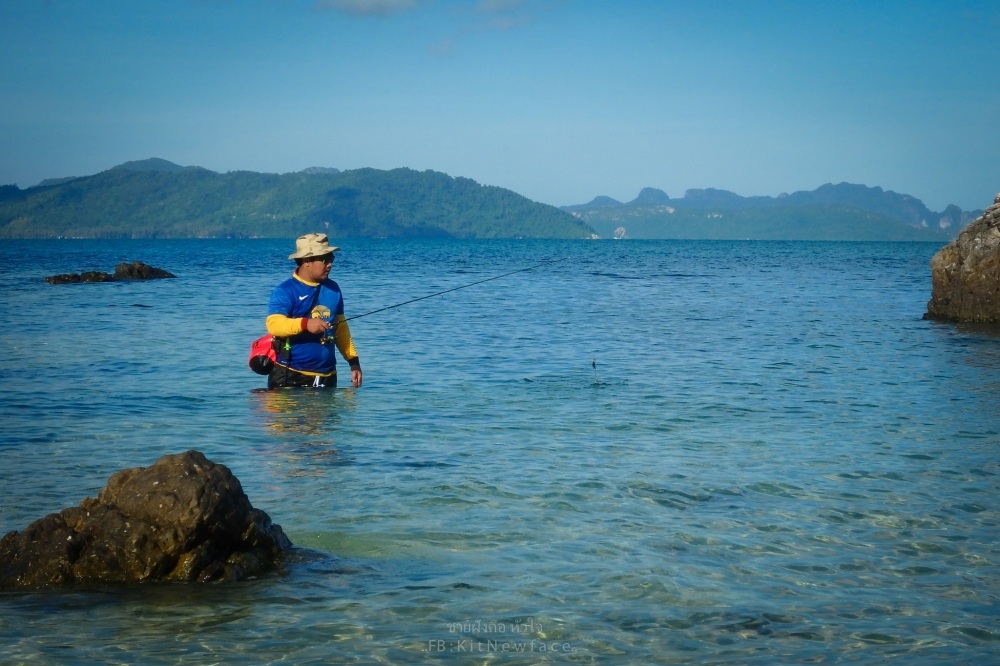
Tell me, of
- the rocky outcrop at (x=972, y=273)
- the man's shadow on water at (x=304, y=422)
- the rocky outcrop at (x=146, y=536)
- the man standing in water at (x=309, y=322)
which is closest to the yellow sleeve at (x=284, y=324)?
the man standing in water at (x=309, y=322)

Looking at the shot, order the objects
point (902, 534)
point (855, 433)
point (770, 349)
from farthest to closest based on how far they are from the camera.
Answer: point (770, 349), point (855, 433), point (902, 534)

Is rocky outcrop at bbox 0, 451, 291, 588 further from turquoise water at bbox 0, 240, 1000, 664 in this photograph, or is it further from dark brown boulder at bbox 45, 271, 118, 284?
dark brown boulder at bbox 45, 271, 118, 284

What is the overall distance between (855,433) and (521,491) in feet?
13.3

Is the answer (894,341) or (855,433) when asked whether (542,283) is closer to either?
(894,341)

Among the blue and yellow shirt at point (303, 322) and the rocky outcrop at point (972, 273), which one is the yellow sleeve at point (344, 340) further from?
the rocky outcrop at point (972, 273)

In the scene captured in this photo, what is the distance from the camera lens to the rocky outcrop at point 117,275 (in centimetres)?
4228

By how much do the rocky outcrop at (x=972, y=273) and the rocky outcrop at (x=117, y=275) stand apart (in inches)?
1354

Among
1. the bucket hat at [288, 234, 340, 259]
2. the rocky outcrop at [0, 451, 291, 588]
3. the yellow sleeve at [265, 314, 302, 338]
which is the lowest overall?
the rocky outcrop at [0, 451, 291, 588]

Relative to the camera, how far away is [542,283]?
43.5 meters

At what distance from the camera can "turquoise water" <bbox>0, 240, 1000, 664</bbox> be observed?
4715 mm

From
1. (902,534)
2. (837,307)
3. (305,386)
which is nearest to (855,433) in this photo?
(902,534)

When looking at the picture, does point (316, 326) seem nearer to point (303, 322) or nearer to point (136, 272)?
point (303, 322)

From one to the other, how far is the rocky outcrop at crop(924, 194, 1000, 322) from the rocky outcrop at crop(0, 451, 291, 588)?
19589 mm

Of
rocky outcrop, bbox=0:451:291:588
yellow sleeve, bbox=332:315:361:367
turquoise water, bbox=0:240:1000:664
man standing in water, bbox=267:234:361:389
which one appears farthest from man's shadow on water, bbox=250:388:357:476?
rocky outcrop, bbox=0:451:291:588
